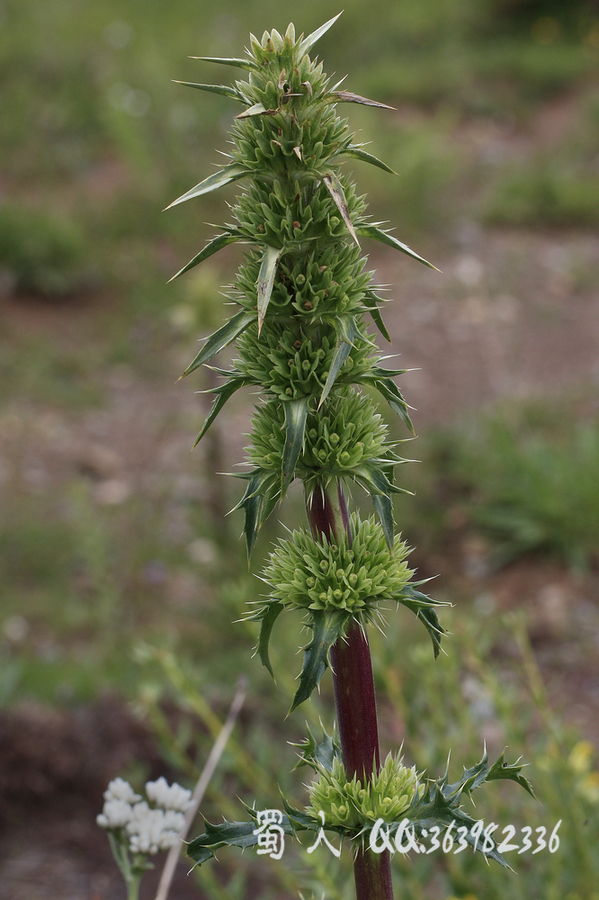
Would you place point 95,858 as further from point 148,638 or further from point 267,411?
point 267,411

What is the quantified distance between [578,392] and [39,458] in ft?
12.0

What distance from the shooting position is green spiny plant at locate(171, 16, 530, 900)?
89 cm

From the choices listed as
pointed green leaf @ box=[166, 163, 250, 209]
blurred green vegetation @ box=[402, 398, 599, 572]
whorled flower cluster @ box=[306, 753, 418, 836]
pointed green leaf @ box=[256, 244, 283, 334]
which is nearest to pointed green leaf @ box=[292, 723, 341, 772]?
whorled flower cluster @ box=[306, 753, 418, 836]

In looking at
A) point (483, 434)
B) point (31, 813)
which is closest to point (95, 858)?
point (31, 813)

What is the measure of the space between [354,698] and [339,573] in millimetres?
149

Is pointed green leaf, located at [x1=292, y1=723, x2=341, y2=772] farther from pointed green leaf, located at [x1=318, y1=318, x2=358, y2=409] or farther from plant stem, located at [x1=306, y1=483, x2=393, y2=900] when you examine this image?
pointed green leaf, located at [x1=318, y1=318, x2=358, y2=409]

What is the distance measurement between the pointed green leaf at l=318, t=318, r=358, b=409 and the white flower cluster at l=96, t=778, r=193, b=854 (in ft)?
2.30

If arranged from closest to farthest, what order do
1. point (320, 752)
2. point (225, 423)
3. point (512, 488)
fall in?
point (320, 752) → point (512, 488) → point (225, 423)

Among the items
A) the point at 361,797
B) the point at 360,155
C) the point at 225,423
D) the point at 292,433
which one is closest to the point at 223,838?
the point at 361,797

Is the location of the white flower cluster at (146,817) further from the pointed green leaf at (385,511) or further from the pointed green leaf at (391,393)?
the pointed green leaf at (391,393)

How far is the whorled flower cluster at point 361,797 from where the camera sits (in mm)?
967

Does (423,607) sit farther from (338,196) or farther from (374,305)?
(338,196)

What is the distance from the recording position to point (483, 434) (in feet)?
17.0

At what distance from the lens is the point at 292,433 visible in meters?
0.87
